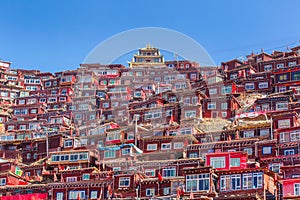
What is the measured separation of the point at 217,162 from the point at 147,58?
79.0m

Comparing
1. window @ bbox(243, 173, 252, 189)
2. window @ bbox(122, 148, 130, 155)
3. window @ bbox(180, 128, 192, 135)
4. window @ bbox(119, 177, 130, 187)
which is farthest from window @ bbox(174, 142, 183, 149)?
window @ bbox(243, 173, 252, 189)

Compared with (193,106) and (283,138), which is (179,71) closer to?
(193,106)

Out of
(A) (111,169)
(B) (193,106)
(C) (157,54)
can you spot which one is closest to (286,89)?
(B) (193,106)

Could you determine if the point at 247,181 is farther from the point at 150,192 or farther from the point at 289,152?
the point at 289,152

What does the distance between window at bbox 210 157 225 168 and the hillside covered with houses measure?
9 cm

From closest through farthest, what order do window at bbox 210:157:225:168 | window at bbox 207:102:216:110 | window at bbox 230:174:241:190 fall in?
window at bbox 230:174:241:190
window at bbox 210:157:225:168
window at bbox 207:102:216:110

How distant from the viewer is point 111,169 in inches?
2712

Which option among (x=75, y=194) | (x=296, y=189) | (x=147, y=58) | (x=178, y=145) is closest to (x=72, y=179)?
(x=75, y=194)

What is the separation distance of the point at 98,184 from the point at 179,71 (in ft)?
181

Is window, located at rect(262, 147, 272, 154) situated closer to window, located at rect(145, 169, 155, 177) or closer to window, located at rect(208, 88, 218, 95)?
window, located at rect(145, 169, 155, 177)

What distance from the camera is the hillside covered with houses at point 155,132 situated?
58594 mm

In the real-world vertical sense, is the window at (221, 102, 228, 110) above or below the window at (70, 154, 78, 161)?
above

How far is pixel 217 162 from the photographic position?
58.9m

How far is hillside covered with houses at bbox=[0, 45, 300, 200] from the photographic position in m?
58.6
